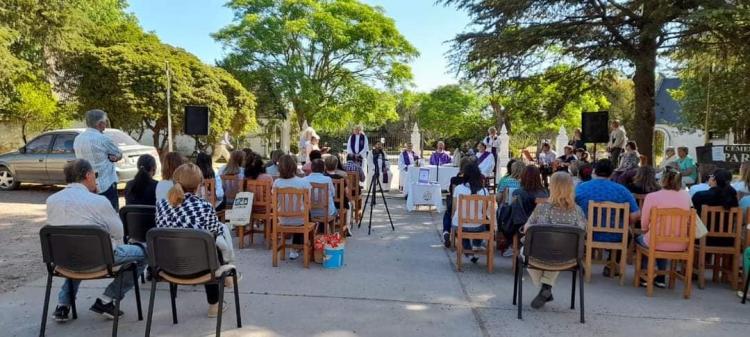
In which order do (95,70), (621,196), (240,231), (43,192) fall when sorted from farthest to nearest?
(95,70) < (43,192) < (240,231) < (621,196)

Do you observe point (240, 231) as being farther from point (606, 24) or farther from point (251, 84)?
point (251, 84)

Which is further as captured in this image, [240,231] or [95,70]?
[95,70]

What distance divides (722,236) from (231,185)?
5.57 metres

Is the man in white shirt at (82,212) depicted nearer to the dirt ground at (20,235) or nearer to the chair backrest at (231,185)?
the dirt ground at (20,235)

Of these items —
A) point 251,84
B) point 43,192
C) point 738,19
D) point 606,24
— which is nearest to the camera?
point 738,19

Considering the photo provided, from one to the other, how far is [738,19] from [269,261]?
8.31m

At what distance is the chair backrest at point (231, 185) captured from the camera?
666 centimetres

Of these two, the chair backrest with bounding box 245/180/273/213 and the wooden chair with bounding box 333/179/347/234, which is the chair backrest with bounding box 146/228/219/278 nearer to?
the chair backrest with bounding box 245/180/273/213

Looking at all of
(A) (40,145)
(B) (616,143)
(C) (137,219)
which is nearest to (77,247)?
(C) (137,219)

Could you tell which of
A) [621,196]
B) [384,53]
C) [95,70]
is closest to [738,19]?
[621,196]

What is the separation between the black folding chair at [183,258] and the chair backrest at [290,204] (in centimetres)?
189

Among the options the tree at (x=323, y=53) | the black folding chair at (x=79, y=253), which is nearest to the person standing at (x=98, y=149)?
the black folding chair at (x=79, y=253)

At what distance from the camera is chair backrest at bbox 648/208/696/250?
433 cm

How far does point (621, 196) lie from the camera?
4.92 m
